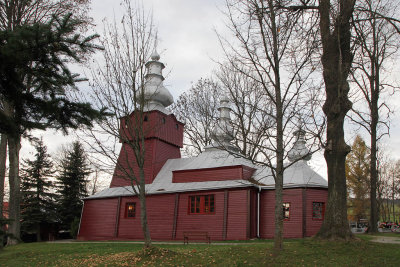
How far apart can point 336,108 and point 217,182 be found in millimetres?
10152

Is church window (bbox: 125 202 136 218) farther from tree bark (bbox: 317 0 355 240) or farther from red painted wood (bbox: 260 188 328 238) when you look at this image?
tree bark (bbox: 317 0 355 240)

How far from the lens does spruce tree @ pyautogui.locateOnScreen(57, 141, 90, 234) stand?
26.9 metres

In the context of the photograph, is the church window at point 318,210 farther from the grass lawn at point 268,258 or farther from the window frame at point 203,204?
the grass lawn at point 268,258

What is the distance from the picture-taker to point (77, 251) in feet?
42.5

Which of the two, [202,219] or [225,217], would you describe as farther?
[202,219]

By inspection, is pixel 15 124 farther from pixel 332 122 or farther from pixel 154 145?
pixel 154 145

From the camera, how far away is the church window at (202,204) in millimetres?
18812

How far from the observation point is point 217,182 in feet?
64.2

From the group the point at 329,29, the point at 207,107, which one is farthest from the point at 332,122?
the point at 207,107

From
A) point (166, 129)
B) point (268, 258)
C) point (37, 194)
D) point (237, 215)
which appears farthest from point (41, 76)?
point (37, 194)

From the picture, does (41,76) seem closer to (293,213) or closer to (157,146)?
(293,213)

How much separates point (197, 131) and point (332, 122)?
17.0 metres

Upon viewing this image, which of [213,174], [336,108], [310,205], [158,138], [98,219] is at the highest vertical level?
[158,138]

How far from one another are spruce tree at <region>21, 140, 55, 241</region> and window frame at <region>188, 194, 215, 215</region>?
12.8m
